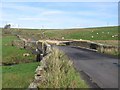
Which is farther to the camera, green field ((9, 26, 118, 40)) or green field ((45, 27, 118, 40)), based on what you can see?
→ green field ((9, 26, 118, 40))

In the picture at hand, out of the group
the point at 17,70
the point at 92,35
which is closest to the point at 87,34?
the point at 92,35

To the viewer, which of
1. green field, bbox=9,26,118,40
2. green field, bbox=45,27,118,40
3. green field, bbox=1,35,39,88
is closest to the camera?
green field, bbox=1,35,39,88

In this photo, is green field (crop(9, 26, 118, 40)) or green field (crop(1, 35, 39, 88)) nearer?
green field (crop(1, 35, 39, 88))

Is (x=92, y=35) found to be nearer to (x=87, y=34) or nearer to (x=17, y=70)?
(x=87, y=34)

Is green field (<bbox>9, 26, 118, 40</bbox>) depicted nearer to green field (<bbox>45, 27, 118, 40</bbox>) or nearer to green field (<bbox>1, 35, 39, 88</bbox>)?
→ green field (<bbox>45, 27, 118, 40</bbox>)

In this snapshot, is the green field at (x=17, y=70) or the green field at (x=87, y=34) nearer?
the green field at (x=17, y=70)

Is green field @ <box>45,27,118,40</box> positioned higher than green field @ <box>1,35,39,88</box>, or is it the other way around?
green field @ <box>45,27,118,40</box>

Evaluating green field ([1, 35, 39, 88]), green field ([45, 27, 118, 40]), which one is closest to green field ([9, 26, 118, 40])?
green field ([45, 27, 118, 40])

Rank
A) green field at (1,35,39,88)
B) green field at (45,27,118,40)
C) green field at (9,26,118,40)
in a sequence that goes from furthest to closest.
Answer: green field at (9,26,118,40) → green field at (45,27,118,40) → green field at (1,35,39,88)

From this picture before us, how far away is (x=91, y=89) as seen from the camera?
15570 millimetres

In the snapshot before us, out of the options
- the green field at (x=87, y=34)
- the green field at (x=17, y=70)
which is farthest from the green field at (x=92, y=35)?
the green field at (x=17, y=70)

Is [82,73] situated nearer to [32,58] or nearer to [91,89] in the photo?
[91,89]

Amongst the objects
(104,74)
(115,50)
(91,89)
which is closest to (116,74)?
(104,74)

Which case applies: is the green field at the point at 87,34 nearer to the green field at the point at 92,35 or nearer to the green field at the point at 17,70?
the green field at the point at 92,35
